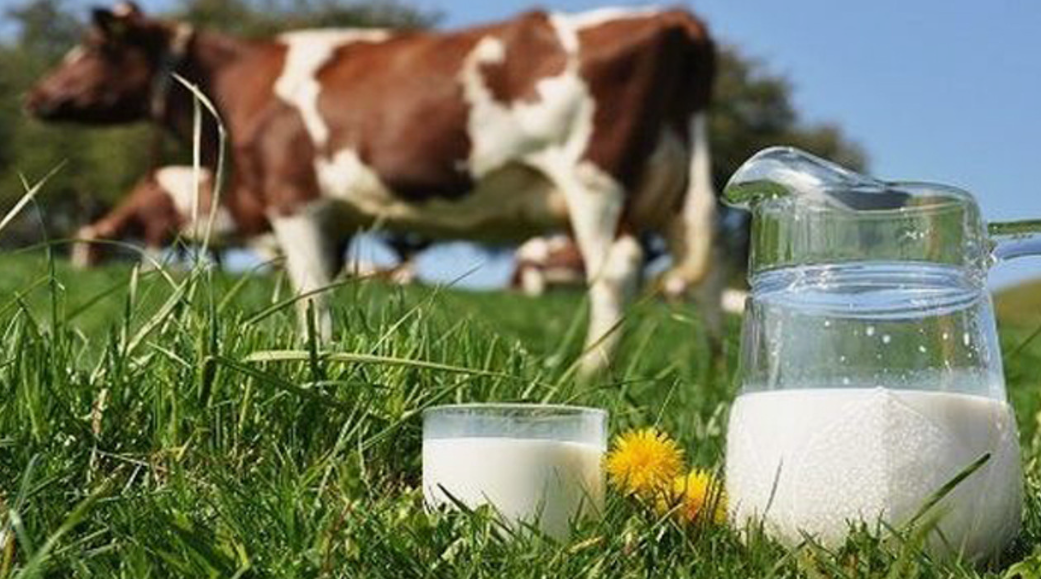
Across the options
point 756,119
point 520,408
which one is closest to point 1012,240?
point 520,408

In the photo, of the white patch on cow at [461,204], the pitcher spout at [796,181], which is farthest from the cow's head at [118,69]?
the pitcher spout at [796,181]

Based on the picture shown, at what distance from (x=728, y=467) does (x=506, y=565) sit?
0.41 metres

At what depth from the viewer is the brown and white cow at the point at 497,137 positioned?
884 cm

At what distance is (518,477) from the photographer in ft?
7.14

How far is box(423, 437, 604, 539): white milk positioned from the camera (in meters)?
2.17

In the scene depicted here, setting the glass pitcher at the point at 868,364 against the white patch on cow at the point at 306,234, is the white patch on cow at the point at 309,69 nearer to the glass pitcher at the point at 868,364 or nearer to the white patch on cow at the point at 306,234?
the white patch on cow at the point at 306,234

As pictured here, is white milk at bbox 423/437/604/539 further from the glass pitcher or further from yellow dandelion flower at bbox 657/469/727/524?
the glass pitcher

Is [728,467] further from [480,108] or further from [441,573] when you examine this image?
[480,108]

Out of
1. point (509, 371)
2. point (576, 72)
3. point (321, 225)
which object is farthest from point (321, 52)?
point (509, 371)

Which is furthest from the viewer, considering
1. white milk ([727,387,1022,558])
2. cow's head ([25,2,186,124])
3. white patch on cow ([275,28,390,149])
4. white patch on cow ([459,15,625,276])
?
cow's head ([25,2,186,124])

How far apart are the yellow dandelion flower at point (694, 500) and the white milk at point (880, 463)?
0.06 metres

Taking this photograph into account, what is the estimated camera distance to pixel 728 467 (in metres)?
2.28

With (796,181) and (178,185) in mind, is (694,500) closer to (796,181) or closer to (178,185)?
(796,181)

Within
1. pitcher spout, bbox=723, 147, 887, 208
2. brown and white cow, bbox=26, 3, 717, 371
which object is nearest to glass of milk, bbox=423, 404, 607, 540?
pitcher spout, bbox=723, 147, 887, 208
